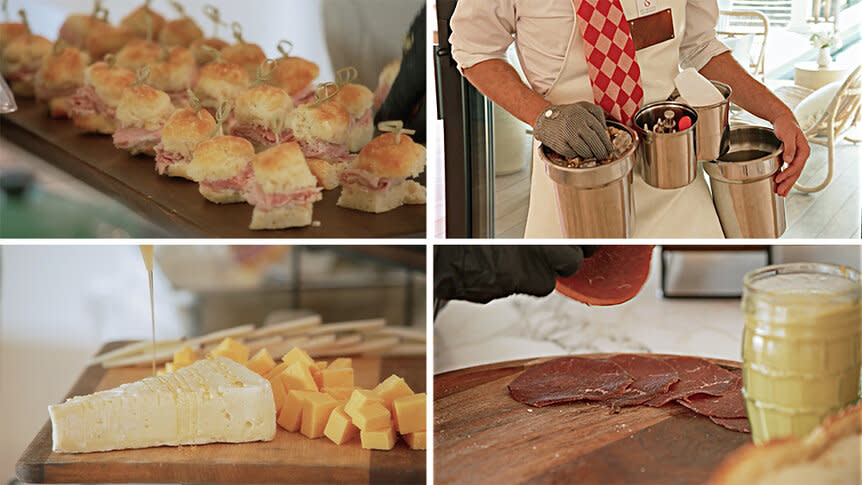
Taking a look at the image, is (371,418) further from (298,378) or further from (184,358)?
(184,358)

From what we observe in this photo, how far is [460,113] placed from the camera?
3.71 ft

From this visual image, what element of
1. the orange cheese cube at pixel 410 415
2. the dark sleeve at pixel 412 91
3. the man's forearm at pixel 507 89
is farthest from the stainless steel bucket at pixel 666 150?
the orange cheese cube at pixel 410 415

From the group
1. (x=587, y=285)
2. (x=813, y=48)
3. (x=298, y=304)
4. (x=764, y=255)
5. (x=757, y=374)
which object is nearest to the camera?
(x=757, y=374)

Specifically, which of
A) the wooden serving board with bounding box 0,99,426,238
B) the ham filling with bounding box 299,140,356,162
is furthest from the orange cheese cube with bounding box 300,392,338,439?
the ham filling with bounding box 299,140,356,162

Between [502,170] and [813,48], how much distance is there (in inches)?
16.8

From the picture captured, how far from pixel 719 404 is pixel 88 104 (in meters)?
0.96

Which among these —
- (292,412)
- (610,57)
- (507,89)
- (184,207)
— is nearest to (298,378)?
(292,412)

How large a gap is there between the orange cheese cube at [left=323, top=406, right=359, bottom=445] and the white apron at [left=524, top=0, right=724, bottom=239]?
0.36 metres

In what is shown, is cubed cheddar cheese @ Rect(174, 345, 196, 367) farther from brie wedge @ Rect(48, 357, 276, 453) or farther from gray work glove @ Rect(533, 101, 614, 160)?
gray work glove @ Rect(533, 101, 614, 160)

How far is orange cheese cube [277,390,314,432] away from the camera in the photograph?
1.17 m

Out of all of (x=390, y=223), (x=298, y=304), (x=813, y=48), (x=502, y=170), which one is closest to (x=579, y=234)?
(x=502, y=170)

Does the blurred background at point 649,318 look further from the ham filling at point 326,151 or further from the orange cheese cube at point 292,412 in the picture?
the ham filling at point 326,151

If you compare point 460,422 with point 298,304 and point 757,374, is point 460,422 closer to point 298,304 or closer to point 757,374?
point 757,374

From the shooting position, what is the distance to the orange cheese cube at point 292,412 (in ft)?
3.84
